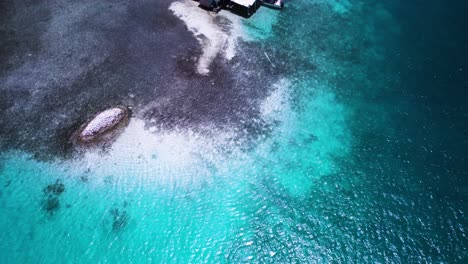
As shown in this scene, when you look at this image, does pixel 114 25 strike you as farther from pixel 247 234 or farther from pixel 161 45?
pixel 247 234

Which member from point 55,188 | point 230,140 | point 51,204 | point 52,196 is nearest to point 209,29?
point 230,140

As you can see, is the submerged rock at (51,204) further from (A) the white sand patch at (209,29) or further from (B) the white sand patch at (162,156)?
(A) the white sand patch at (209,29)

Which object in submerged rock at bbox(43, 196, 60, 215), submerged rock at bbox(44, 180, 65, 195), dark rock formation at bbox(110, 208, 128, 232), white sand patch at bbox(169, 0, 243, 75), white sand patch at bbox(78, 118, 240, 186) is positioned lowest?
dark rock formation at bbox(110, 208, 128, 232)

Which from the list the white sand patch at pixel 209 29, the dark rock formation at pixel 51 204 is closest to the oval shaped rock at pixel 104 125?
the dark rock formation at pixel 51 204

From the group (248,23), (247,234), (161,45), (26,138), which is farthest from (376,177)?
(26,138)

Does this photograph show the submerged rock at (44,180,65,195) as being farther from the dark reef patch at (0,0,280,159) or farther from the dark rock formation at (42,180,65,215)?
the dark reef patch at (0,0,280,159)

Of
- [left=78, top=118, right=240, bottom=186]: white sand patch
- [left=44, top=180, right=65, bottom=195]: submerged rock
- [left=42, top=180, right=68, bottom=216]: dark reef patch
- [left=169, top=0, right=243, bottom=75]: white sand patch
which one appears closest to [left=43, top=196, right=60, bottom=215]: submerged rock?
[left=42, top=180, right=68, bottom=216]: dark reef patch

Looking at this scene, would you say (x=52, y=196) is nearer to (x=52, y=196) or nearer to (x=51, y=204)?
(x=52, y=196)
